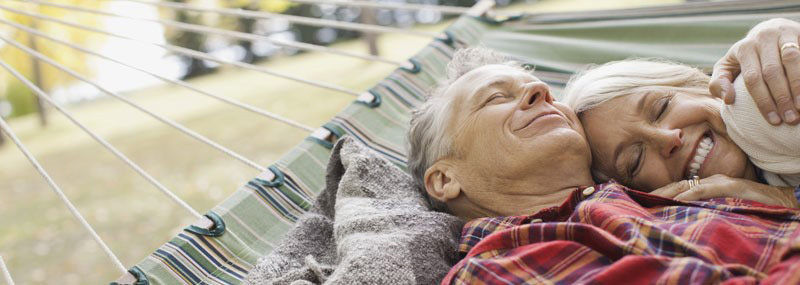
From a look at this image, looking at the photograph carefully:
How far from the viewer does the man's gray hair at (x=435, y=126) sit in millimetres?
1599

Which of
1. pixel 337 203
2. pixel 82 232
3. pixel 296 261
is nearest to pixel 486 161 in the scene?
pixel 337 203

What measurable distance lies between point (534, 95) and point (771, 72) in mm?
485

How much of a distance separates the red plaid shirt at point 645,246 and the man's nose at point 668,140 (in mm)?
155

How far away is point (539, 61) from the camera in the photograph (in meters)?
2.47

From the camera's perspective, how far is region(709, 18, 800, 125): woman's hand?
1.26 metres

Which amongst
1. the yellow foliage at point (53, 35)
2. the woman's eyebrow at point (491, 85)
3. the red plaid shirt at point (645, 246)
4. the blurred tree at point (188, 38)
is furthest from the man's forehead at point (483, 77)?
the blurred tree at point (188, 38)

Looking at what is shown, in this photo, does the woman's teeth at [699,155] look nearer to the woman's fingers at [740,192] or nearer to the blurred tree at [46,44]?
the woman's fingers at [740,192]

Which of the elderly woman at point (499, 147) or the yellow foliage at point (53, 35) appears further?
the yellow foliage at point (53, 35)

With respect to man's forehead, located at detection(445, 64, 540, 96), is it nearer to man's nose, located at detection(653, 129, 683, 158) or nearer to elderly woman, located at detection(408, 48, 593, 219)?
elderly woman, located at detection(408, 48, 593, 219)

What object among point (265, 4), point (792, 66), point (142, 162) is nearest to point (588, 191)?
point (792, 66)

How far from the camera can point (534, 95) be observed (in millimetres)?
1553

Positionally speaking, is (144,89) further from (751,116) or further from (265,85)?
(751,116)

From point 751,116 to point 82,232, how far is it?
17.1 ft

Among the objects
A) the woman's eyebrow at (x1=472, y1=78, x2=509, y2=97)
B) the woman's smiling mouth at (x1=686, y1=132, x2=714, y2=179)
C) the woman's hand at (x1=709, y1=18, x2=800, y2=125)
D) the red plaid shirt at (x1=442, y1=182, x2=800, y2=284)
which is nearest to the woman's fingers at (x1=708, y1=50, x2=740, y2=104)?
the woman's hand at (x1=709, y1=18, x2=800, y2=125)
